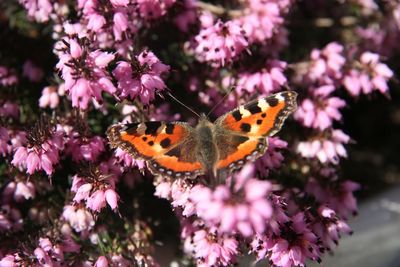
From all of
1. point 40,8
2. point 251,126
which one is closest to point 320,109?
point 251,126

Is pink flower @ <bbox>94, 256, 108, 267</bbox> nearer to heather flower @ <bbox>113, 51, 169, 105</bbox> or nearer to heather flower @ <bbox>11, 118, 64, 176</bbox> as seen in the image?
heather flower @ <bbox>11, 118, 64, 176</bbox>

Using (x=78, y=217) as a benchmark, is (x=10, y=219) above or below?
below

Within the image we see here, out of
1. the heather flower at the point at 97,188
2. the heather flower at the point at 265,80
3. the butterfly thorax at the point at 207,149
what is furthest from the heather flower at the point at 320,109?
the heather flower at the point at 97,188

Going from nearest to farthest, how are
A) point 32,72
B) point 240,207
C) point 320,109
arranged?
point 240,207, point 320,109, point 32,72

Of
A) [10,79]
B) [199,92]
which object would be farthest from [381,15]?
[10,79]

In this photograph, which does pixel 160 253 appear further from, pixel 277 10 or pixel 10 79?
pixel 277 10

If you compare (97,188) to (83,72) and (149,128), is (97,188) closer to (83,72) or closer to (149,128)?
(149,128)

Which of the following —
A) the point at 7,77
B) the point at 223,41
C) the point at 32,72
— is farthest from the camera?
the point at 32,72
